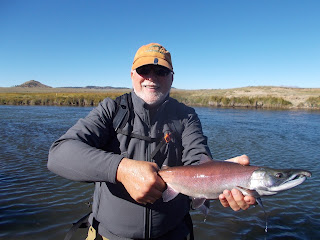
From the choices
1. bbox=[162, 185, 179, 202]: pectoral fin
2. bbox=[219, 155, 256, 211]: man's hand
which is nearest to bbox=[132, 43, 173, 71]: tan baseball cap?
bbox=[162, 185, 179, 202]: pectoral fin

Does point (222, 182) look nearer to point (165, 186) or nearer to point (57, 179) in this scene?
point (165, 186)

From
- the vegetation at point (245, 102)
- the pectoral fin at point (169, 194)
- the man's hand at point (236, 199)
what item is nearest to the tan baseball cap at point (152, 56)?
the pectoral fin at point (169, 194)

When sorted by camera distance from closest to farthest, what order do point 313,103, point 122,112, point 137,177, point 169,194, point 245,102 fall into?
point 137,177
point 169,194
point 122,112
point 313,103
point 245,102

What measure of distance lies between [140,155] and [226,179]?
950 millimetres

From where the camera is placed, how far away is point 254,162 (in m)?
10.4

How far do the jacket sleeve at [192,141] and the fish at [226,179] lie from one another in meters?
0.09

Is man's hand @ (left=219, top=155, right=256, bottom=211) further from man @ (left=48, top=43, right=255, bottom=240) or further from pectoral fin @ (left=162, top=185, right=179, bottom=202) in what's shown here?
pectoral fin @ (left=162, top=185, right=179, bottom=202)

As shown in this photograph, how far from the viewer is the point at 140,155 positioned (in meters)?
2.38

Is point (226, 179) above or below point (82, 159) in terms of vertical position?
below

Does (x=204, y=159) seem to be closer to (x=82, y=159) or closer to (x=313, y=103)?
(x=82, y=159)

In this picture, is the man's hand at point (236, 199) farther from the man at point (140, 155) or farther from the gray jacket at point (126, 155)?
the gray jacket at point (126, 155)

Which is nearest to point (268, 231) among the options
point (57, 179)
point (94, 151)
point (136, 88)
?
point (136, 88)

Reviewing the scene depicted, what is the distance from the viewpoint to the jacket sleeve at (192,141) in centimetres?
254

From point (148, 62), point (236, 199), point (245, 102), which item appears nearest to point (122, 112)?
point (148, 62)
